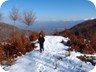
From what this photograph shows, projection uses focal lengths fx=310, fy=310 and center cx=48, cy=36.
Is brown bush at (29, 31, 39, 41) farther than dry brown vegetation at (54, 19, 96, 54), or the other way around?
brown bush at (29, 31, 39, 41)

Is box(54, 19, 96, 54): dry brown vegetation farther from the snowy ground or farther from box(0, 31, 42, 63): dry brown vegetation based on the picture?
box(0, 31, 42, 63): dry brown vegetation

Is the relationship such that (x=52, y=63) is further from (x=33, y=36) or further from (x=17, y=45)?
(x=33, y=36)

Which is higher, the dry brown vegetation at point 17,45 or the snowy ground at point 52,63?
the dry brown vegetation at point 17,45

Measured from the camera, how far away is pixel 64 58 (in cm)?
694

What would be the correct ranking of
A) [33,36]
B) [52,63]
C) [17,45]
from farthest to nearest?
[33,36] → [17,45] → [52,63]

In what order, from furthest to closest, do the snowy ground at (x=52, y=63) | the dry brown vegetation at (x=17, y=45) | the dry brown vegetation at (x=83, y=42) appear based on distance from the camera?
1. the dry brown vegetation at (x=17, y=45)
2. the dry brown vegetation at (x=83, y=42)
3. the snowy ground at (x=52, y=63)

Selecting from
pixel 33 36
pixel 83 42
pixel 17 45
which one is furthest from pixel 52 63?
pixel 33 36

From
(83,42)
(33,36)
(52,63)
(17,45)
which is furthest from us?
(33,36)

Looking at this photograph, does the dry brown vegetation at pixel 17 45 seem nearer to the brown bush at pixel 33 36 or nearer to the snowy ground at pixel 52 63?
the brown bush at pixel 33 36

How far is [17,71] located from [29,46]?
3.64 metres

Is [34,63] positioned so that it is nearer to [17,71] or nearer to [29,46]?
[17,71]

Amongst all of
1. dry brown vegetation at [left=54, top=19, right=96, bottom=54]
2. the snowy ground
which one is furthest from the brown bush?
the snowy ground

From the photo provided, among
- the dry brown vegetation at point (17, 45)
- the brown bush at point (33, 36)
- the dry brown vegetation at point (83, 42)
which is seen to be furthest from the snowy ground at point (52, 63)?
the brown bush at point (33, 36)

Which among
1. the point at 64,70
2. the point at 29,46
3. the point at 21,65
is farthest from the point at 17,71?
the point at 29,46
